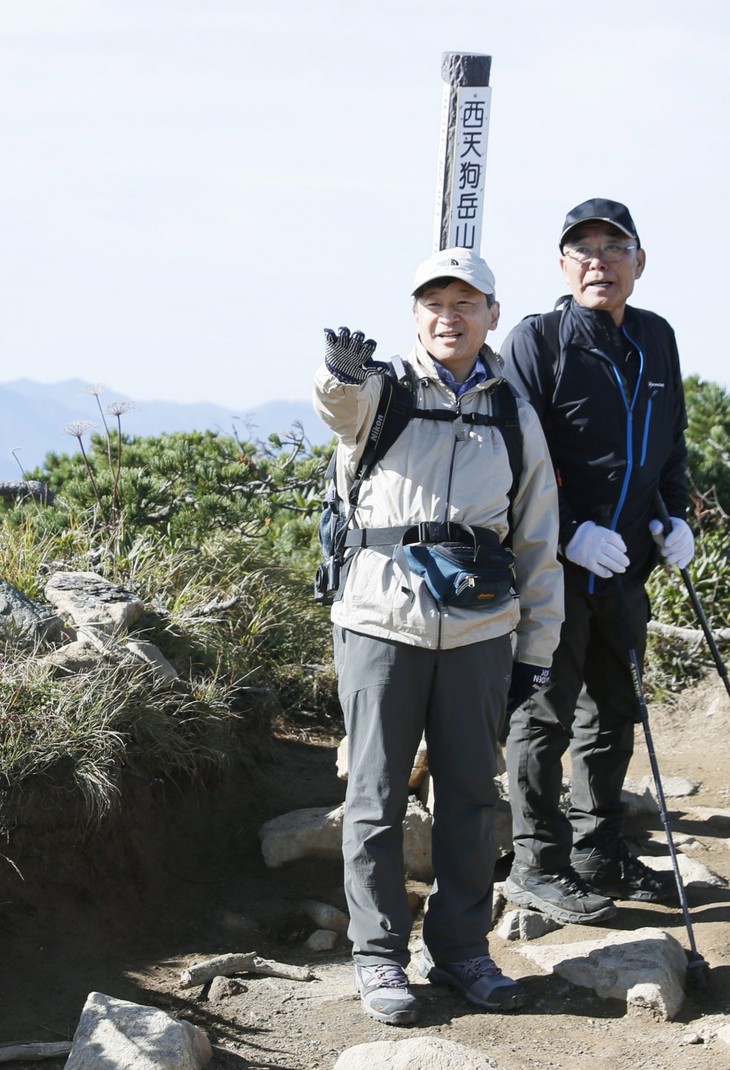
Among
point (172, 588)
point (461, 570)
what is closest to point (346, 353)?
point (461, 570)

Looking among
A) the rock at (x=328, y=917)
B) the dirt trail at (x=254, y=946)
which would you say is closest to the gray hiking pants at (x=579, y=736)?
the dirt trail at (x=254, y=946)

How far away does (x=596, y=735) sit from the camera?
16.0 ft

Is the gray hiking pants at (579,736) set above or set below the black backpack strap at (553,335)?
below

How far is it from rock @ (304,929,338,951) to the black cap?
9.25 ft

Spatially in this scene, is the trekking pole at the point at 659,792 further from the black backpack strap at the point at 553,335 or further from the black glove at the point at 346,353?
the black glove at the point at 346,353

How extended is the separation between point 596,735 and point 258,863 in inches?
60.4

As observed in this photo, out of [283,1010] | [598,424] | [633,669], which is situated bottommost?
[283,1010]

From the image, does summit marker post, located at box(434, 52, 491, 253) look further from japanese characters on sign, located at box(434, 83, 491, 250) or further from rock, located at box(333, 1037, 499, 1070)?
rock, located at box(333, 1037, 499, 1070)

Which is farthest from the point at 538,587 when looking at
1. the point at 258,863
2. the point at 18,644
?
the point at 18,644

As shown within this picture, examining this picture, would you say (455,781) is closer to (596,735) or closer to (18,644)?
(596,735)

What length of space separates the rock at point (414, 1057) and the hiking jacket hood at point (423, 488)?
45.2 inches

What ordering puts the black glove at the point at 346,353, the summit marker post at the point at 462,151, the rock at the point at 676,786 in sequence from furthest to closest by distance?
1. the rock at the point at 676,786
2. the summit marker post at the point at 462,151
3. the black glove at the point at 346,353

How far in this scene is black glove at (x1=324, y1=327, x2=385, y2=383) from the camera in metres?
3.61

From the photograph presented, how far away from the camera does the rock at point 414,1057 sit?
3385mm
